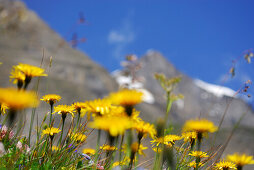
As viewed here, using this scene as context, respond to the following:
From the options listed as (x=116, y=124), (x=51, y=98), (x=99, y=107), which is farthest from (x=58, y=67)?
(x=116, y=124)

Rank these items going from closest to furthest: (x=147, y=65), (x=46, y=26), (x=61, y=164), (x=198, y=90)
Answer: (x=61, y=164) → (x=46, y=26) → (x=198, y=90) → (x=147, y=65)

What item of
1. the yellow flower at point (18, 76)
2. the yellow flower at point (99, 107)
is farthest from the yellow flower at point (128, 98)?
the yellow flower at point (18, 76)

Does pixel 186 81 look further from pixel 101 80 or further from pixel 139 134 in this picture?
pixel 139 134

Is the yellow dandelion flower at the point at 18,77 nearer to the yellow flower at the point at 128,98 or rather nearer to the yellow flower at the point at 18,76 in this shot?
the yellow flower at the point at 18,76

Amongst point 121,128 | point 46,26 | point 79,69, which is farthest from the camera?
point 46,26

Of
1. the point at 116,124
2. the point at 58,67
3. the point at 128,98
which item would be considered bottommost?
the point at 116,124

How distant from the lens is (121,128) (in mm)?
813

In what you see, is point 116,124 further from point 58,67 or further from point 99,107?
point 58,67

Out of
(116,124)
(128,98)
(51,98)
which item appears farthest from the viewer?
(51,98)

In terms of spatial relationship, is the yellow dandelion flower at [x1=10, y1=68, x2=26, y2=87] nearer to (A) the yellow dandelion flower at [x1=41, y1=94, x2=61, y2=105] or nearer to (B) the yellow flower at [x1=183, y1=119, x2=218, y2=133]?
(A) the yellow dandelion flower at [x1=41, y1=94, x2=61, y2=105]

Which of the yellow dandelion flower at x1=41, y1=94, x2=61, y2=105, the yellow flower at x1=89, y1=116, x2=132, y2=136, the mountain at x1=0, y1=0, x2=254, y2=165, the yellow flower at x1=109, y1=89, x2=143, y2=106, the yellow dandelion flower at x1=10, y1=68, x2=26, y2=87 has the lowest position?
the yellow flower at x1=89, y1=116, x2=132, y2=136

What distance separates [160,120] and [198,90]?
135m

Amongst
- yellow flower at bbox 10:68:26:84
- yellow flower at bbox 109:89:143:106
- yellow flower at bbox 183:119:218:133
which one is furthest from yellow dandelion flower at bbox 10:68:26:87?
yellow flower at bbox 183:119:218:133

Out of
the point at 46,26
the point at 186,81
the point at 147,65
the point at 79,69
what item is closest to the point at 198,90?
the point at 186,81
